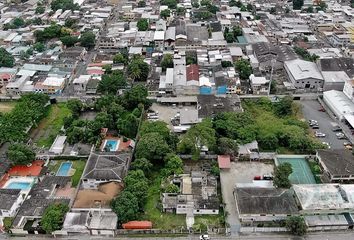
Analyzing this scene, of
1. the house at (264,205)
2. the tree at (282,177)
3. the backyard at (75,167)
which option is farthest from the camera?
the backyard at (75,167)

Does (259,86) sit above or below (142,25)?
below

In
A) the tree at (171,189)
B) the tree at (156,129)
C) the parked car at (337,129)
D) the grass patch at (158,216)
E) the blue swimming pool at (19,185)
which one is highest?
the tree at (156,129)

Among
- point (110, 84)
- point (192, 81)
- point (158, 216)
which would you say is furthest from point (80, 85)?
point (158, 216)

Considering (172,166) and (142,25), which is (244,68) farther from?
(142,25)

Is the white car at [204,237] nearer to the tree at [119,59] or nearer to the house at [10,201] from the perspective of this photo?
the house at [10,201]

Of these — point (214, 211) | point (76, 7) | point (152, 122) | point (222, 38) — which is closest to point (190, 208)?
point (214, 211)

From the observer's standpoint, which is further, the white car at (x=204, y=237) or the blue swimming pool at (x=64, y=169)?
the blue swimming pool at (x=64, y=169)

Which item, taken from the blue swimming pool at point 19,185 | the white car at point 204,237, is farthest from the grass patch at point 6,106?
the white car at point 204,237
